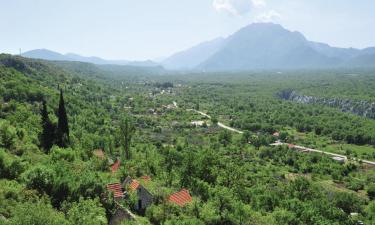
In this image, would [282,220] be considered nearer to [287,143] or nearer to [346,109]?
[287,143]

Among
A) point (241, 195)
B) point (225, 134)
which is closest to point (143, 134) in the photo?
point (225, 134)

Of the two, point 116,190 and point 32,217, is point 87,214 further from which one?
point 116,190

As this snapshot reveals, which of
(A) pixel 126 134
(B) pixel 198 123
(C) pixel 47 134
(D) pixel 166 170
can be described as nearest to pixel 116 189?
(C) pixel 47 134

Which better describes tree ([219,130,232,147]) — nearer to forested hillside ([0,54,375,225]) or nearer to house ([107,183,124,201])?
forested hillside ([0,54,375,225])

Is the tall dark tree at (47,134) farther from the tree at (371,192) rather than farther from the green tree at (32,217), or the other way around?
A: the tree at (371,192)

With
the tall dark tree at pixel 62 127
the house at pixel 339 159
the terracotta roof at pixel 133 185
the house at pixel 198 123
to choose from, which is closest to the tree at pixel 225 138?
the house at pixel 198 123

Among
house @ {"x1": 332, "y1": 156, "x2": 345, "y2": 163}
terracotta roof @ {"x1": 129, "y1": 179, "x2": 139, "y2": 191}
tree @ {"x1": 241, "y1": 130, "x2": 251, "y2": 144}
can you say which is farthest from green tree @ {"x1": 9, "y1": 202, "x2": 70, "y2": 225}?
tree @ {"x1": 241, "y1": 130, "x2": 251, "y2": 144}

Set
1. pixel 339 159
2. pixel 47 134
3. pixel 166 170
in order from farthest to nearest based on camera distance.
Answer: pixel 339 159
pixel 166 170
pixel 47 134
